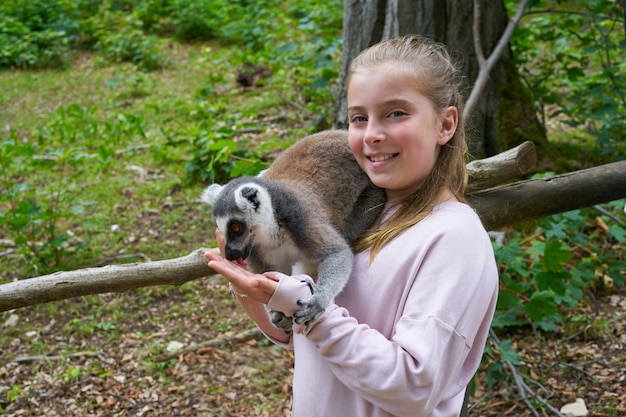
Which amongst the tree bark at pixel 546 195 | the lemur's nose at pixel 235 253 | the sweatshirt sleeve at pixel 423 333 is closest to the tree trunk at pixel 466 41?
the tree bark at pixel 546 195

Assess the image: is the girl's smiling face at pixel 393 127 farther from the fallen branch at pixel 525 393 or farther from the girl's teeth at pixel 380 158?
Result: the fallen branch at pixel 525 393

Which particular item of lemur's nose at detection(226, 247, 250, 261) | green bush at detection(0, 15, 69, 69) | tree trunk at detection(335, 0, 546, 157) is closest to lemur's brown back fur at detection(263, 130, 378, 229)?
lemur's nose at detection(226, 247, 250, 261)

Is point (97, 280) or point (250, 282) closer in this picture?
point (250, 282)

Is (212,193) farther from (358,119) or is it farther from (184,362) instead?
(184,362)

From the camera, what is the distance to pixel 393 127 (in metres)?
1.79

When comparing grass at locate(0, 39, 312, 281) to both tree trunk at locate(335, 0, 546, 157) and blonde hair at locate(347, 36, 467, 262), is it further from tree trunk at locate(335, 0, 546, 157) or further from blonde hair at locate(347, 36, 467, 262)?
blonde hair at locate(347, 36, 467, 262)

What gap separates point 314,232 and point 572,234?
2.24 metres

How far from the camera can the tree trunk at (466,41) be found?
4.07 meters

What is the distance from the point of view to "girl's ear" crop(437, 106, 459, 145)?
1.91 m

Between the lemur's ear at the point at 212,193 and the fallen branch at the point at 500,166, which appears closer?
the lemur's ear at the point at 212,193

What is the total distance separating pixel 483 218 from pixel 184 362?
2.27m

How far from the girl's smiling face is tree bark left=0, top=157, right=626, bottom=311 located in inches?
30.7

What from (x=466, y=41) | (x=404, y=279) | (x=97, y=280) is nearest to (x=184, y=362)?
(x=97, y=280)

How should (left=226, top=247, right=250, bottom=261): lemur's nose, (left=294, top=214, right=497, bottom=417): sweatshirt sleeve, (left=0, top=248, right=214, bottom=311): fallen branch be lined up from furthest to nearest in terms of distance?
1. (left=0, top=248, right=214, bottom=311): fallen branch
2. (left=226, top=247, right=250, bottom=261): lemur's nose
3. (left=294, top=214, right=497, bottom=417): sweatshirt sleeve
